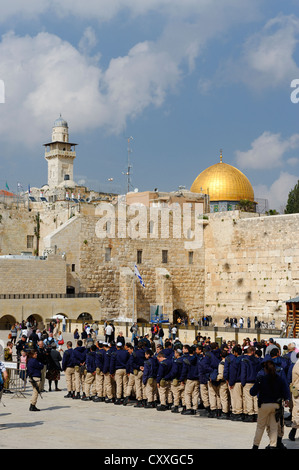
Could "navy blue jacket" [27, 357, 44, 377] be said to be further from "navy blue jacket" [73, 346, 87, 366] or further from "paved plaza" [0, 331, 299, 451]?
"navy blue jacket" [73, 346, 87, 366]

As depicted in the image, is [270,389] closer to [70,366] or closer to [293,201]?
[70,366]

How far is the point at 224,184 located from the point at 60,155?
743 inches

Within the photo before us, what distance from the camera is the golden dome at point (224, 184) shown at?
48.0m

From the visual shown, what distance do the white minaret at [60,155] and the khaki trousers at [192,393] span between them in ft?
166

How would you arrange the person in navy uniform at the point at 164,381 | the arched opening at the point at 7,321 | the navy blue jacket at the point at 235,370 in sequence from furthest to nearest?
the arched opening at the point at 7,321
the person in navy uniform at the point at 164,381
the navy blue jacket at the point at 235,370

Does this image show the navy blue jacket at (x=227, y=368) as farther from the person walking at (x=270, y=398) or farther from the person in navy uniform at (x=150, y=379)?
the person walking at (x=270, y=398)

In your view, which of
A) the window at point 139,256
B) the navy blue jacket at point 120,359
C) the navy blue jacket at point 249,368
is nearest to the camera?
the navy blue jacket at point 249,368

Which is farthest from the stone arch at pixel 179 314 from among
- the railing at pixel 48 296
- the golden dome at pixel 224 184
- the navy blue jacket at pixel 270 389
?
the navy blue jacket at pixel 270 389

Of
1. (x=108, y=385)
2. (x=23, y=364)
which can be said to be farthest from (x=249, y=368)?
(x=23, y=364)

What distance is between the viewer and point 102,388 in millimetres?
13156

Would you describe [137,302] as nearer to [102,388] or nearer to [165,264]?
[165,264]

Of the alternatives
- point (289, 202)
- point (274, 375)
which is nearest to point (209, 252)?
point (289, 202)

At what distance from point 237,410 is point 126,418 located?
176cm

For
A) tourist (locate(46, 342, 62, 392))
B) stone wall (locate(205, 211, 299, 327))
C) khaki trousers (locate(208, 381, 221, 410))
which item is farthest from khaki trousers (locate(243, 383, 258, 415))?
stone wall (locate(205, 211, 299, 327))
